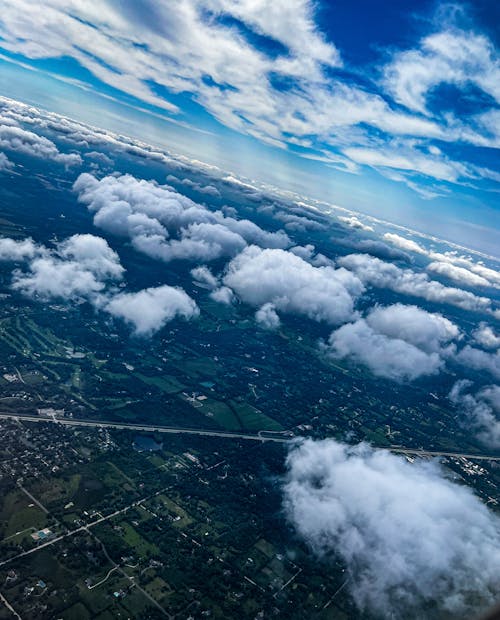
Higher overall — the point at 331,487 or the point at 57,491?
the point at 331,487

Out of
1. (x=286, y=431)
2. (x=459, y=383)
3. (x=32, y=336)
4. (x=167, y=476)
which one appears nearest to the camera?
(x=167, y=476)

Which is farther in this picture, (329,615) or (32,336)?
(32,336)

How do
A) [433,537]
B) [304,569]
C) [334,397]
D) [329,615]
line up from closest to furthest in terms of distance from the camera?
[329,615], [304,569], [433,537], [334,397]

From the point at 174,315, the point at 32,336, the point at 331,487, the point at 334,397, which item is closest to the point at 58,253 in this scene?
A: the point at 174,315

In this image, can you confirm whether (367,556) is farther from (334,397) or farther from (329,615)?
(334,397)

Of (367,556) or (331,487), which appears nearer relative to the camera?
(367,556)

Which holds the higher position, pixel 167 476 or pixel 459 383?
pixel 459 383

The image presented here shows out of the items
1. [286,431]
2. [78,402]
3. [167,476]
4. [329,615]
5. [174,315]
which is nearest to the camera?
[329,615]

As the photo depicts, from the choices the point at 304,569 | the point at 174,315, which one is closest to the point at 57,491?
the point at 304,569

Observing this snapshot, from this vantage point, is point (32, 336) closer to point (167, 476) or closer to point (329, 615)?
point (167, 476)
